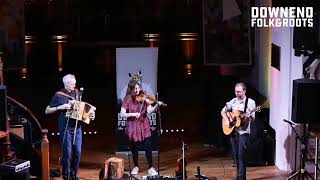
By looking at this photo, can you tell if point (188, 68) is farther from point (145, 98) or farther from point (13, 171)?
point (13, 171)

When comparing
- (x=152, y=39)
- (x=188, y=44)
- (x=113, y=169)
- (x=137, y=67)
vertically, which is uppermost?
(x=152, y=39)

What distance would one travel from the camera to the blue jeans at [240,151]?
11.3 meters

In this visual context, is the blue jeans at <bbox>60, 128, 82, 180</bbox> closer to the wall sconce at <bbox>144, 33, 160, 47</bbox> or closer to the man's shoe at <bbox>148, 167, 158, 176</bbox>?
the man's shoe at <bbox>148, 167, 158, 176</bbox>

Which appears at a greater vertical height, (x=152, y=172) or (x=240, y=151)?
(x=240, y=151)

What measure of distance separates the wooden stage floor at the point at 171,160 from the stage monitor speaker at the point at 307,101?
1.84m

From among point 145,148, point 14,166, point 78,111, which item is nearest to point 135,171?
point 145,148

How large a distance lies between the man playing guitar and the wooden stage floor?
873 mm

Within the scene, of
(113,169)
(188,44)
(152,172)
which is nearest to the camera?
(113,169)

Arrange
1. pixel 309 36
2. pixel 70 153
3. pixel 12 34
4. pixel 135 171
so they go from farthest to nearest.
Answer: pixel 12 34, pixel 135 171, pixel 309 36, pixel 70 153

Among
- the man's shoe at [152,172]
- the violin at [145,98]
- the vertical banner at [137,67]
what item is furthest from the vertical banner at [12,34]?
the man's shoe at [152,172]

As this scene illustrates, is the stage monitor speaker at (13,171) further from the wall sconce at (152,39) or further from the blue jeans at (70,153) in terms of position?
the wall sconce at (152,39)

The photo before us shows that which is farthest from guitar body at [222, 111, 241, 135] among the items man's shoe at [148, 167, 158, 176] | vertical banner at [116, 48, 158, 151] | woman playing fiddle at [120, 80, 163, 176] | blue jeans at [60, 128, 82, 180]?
blue jeans at [60, 128, 82, 180]

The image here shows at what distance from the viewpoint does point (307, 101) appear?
10703mm

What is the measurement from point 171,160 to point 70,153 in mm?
2781
